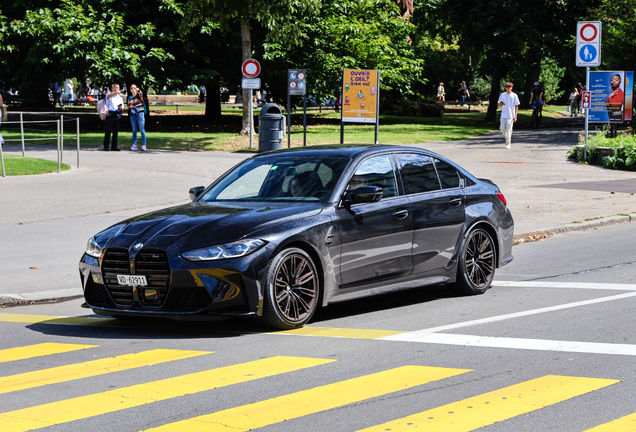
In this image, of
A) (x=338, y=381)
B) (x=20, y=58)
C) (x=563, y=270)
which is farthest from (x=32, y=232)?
(x=20, y=58)

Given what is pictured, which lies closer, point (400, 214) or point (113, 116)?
point (400, 214)

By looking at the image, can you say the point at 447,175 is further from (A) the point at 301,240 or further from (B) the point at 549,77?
(B) the point at 549,77

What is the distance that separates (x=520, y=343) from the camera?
21.8 feet

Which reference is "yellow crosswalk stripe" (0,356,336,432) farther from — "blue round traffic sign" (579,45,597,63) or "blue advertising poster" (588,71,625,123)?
"blue advertising poster" (588,71,625,123)

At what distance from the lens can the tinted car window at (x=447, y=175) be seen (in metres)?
8.88

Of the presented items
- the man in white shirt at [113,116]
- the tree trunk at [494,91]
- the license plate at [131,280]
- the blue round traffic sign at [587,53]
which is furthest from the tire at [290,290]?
the tree trunk at [494,91]

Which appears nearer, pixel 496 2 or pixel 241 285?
pixel 241 285

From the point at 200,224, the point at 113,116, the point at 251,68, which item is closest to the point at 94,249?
the point at 200,224

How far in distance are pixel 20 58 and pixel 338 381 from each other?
35.8 m

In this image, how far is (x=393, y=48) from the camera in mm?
43500

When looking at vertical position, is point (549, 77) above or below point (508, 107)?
above

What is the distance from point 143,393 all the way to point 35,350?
1782mm

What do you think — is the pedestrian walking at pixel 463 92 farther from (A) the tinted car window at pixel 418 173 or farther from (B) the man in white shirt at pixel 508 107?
(A) the tinted car window at pixel 418 173

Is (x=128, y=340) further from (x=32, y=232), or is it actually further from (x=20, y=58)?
(x=20, y=58)
